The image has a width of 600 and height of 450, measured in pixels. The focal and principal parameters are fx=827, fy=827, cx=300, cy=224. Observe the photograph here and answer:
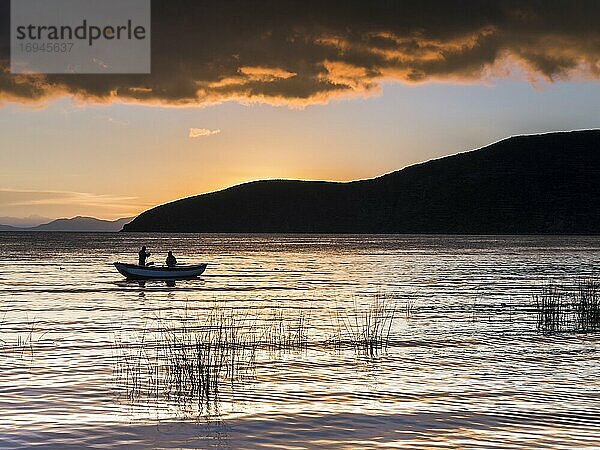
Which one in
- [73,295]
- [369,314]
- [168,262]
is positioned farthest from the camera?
[168,262]

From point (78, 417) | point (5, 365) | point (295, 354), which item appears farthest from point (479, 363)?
point (5, 365)

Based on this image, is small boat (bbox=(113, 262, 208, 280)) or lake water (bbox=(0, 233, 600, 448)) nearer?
lake water (bbox=(0, 233, 600, 448))

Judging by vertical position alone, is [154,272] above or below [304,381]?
above

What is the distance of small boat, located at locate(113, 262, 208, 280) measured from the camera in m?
65.7

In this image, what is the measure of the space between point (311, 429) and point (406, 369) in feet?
25.4

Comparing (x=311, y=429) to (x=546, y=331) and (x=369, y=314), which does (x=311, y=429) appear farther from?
(x=369, y=314)

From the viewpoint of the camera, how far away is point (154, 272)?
65625 mm

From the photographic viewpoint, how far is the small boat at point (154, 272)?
216ft

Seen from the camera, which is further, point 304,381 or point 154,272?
point 154,272

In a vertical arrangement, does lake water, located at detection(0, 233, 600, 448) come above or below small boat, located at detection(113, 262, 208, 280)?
below

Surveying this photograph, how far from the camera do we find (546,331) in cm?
3294

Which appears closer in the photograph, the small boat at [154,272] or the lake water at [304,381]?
the lake water at [304,381]

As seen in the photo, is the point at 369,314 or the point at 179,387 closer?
the point at 179,387

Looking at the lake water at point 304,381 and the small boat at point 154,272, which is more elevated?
the small boat at point 154,272
